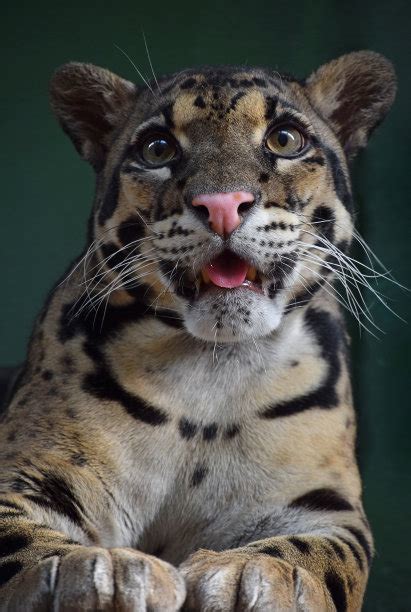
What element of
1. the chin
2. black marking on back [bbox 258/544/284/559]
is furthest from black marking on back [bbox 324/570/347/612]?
the chin

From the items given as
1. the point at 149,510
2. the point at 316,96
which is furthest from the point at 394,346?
the point at 149,510

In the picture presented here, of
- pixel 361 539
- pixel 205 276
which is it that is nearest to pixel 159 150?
pixel 205 276

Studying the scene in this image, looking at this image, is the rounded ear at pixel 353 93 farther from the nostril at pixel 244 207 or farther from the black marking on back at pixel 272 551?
the black marking on back at pixel 272 551

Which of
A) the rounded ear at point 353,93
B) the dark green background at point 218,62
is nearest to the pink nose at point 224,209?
the rounded ear at point 353,93

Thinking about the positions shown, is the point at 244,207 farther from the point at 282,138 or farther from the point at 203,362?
the point at 203,362

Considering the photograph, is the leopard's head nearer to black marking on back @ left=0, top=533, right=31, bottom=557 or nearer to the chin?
the chin

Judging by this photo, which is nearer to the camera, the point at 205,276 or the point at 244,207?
the point at 244,207

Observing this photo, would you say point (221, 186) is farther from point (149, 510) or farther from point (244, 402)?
point (149, 510)
